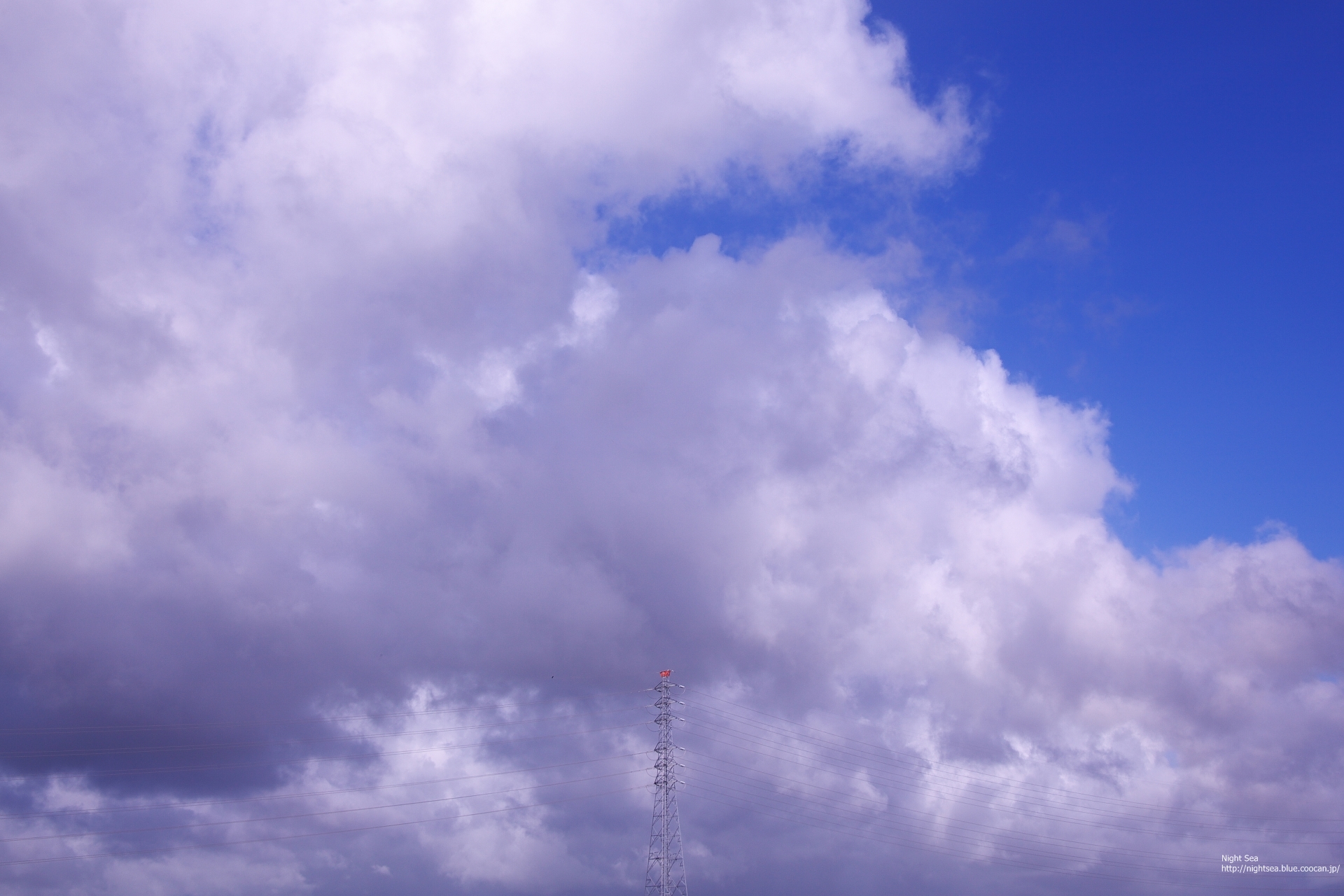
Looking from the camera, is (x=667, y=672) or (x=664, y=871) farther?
(x=667, y=672)

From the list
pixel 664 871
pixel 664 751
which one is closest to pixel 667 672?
pixel 664 751

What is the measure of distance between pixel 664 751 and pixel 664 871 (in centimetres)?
1999

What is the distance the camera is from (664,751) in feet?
480

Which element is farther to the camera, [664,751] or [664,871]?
[664,751]

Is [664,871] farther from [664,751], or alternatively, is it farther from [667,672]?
[667,672]

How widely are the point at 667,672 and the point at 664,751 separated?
1450 centimetres

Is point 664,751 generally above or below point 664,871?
above

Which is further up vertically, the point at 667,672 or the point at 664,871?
the point at 667,672

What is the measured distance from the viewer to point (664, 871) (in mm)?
132875

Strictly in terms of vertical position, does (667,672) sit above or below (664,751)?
above

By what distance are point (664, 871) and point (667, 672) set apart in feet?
113

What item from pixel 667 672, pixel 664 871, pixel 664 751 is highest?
pixel 667 672
